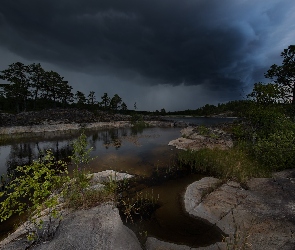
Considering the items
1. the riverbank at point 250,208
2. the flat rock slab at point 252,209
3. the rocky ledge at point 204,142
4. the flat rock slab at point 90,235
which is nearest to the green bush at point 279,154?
the riverbank at point 250,208

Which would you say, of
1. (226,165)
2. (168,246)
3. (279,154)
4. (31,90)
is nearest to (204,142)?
Result: (226,165)

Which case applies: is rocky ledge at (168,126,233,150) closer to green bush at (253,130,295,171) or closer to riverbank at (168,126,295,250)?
green bush at (253,130,295,171)

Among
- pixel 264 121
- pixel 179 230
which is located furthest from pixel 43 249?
pixel 264 121

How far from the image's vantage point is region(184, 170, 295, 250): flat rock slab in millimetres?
6609

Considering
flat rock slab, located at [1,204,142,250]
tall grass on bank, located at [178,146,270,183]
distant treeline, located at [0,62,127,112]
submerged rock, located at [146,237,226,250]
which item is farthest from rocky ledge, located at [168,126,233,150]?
distant treeline, located at [0,62,127,112]

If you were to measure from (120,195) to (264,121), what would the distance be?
15.5 metres

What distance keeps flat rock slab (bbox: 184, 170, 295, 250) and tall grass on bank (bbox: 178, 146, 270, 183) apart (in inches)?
30.8

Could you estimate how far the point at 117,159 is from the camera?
20641 mm

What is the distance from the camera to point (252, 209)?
8578 millimetres

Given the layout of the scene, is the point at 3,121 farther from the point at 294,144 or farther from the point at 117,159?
the point at 294,144

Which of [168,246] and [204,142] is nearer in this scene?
[168,246]

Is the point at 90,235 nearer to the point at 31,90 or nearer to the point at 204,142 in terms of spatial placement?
the point at 204,142

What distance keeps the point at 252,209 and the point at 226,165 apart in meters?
5.42

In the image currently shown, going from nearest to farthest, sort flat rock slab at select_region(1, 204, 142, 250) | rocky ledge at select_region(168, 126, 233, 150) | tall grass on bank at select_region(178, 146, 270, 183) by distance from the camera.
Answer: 1. flat rock slab at select_region(1, 204, 142, 250)
2. tall grass on bank at select_region(178, 146, 270, 183)
3. rocky ledge at select_region(168, 126, 233, 150)
